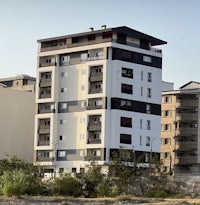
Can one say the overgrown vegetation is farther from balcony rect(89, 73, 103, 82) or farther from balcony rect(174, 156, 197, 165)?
balcony rect(174, 156, 197, 165)

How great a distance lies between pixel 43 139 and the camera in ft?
331

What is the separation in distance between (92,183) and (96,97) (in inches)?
1598

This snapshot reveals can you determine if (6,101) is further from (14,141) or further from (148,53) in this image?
(148,53)

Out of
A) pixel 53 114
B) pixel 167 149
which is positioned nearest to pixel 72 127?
pixel 53 114

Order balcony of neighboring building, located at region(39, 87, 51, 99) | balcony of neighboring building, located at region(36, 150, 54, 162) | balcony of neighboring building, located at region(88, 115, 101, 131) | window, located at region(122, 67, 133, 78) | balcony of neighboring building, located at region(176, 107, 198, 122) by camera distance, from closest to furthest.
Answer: balcony of neighboring building, located at region(88, 115, 101, 131)
window, located at region(122, 67, 133, 78)
balcony of neighboring building, located at region(36, 150, 54, 162)
balcony of neighboring building, located at region(39, 87, 51, 99)
balcony of neighboring building, located at region(176, 107, 198, 122)

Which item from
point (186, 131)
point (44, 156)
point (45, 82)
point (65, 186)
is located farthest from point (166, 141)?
point (65, 186)

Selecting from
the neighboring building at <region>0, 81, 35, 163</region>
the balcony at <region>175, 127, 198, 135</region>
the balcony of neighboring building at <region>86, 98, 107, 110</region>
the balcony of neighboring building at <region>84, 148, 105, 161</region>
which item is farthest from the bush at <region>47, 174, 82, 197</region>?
the balcony at <region>175, 127, 198, 135</region>

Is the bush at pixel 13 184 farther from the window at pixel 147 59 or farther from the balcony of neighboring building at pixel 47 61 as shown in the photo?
the balcony of neighboring building at pixel 47 61

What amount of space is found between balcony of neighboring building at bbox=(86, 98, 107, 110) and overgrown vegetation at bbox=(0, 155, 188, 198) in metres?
31.1

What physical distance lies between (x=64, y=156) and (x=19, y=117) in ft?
46.0

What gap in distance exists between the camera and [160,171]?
60375mm

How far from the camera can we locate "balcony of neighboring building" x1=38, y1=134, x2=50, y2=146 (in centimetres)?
9999

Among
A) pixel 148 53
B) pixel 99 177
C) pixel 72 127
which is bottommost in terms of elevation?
pixel 99 177

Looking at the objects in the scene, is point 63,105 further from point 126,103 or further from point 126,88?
point 126,88
